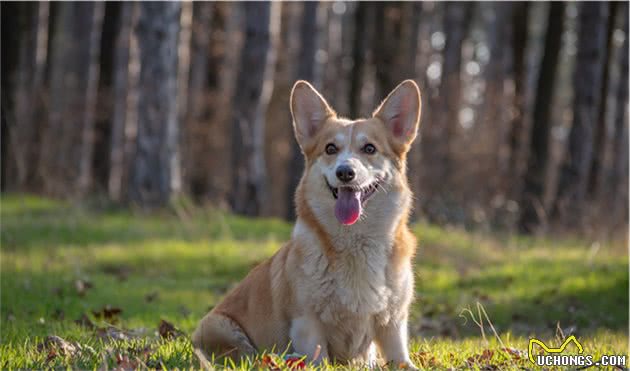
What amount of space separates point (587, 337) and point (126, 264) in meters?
5.85

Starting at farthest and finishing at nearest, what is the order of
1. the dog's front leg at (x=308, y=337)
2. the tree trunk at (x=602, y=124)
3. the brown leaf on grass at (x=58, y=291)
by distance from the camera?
the tree trunk at (x=602, y=124), the brown leaf on grass at (x=58, y=291), the dog's front leg at (x=308, y=337)

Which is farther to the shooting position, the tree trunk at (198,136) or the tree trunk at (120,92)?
the tree trunk at (120,92)

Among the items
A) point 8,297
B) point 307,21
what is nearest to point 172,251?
point 8,297

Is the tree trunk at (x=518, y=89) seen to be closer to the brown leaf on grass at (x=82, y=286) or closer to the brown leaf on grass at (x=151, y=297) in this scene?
the brown leaf on grass at (x=151, y=297)

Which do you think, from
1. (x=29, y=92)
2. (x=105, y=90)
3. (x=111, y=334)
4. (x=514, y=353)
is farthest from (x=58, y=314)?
(x=29, y=92)

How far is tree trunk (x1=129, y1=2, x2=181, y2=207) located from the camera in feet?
44.6

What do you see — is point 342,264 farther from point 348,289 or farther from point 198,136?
point 198,136

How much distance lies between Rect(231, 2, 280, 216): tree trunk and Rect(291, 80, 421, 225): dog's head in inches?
394

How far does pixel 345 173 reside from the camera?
489cm

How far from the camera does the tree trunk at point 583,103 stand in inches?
622

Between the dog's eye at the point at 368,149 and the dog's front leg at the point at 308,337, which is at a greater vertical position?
the dog's eye at the point at 368,149

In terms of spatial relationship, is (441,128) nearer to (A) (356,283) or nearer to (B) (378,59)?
(B) (378,59)

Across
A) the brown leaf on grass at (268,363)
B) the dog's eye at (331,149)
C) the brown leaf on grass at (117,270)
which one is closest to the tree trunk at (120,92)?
the brown leaf on grass at (117,270)

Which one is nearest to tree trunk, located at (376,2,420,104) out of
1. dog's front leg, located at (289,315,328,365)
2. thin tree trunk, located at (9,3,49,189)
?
thin tree trunk, located at (9,3,49,189)
